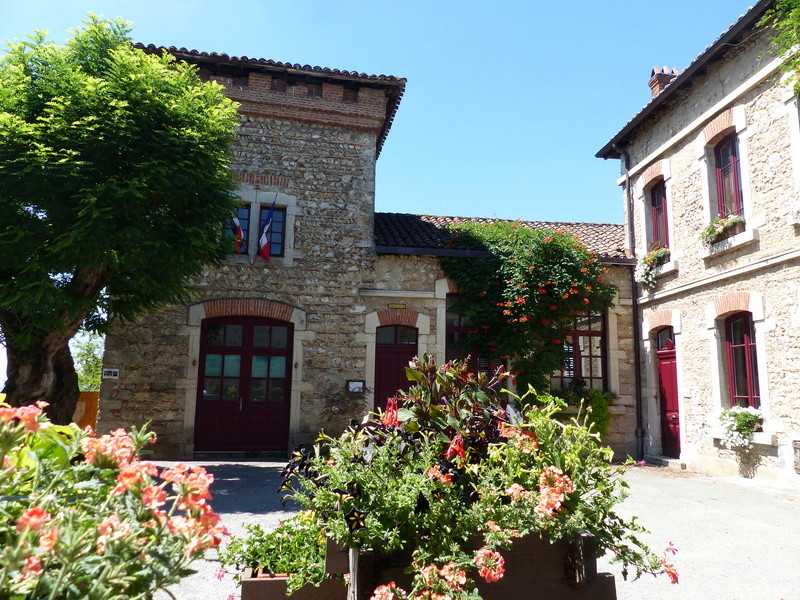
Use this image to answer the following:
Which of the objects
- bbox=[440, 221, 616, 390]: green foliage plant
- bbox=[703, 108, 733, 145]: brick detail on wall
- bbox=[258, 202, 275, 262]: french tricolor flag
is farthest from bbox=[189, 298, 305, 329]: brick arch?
bbox=[703, 108, 733, 145]: brick detail on wall

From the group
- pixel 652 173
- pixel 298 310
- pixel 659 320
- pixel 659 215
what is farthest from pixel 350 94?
pixel 659 320

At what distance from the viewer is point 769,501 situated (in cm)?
680

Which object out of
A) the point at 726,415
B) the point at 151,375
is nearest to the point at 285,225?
the point at 151,375

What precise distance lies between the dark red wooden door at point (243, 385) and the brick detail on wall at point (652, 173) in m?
7.47

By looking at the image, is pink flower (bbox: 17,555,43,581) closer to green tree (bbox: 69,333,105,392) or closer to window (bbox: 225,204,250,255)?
window (bbox: 225,204,250,255)

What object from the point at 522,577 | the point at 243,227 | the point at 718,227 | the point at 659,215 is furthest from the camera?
the point at 659,215

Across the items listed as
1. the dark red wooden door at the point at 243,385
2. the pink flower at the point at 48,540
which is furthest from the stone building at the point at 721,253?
the pink flower at the point at 48,540

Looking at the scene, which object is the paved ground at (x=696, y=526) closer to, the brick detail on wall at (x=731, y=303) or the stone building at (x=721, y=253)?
the stone building at (x=721, y=253)

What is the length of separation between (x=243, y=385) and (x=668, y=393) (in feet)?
25.4

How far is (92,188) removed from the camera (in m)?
7.13

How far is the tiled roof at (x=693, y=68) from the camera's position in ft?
26.3

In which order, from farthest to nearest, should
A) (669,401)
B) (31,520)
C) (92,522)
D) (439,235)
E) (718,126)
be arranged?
1. (439,235)
2. (669,401)
3. (718,126)
4. (92,522)
5. (31,520)

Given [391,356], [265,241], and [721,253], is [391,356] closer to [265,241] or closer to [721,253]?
[265,241]

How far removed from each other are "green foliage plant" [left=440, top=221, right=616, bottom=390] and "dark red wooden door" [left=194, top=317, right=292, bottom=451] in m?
3.46
